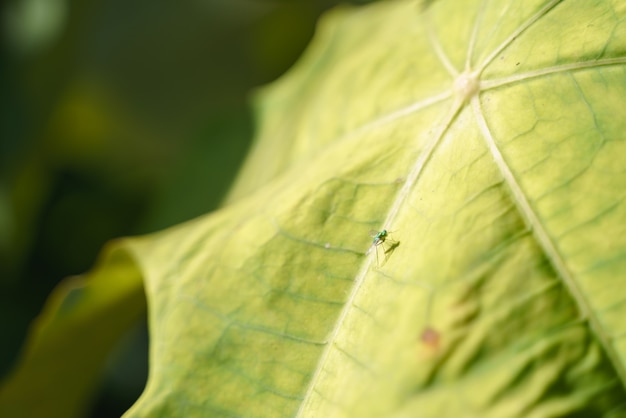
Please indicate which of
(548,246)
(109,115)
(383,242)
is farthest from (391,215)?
(109,115)

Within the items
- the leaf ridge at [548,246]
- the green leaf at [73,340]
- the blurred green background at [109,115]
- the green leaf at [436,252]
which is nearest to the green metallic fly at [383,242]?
the green leaf at [436,252]

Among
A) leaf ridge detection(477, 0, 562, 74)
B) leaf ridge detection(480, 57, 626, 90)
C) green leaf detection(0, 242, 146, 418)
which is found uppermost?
leaf ridge detection(477, 0, 562, 74)

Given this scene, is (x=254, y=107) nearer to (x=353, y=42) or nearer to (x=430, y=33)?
(x=353, y=42)

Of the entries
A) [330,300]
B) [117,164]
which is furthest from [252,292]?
[117,164]

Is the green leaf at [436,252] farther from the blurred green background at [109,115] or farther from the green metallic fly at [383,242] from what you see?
the blurred green background at [109,115]

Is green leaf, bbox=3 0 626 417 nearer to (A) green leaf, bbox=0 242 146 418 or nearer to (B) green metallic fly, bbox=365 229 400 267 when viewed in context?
(B) green metallic fly, bbox=365 229 400 267

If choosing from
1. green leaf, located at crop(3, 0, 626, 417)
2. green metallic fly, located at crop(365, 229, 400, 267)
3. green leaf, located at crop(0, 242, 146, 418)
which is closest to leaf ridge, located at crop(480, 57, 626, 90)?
green leaf, located at crop(3, 0, 626, 417)

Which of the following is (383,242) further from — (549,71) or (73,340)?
(73,340)

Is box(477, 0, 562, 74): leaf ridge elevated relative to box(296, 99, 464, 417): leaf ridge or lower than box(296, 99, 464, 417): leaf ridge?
elevated
